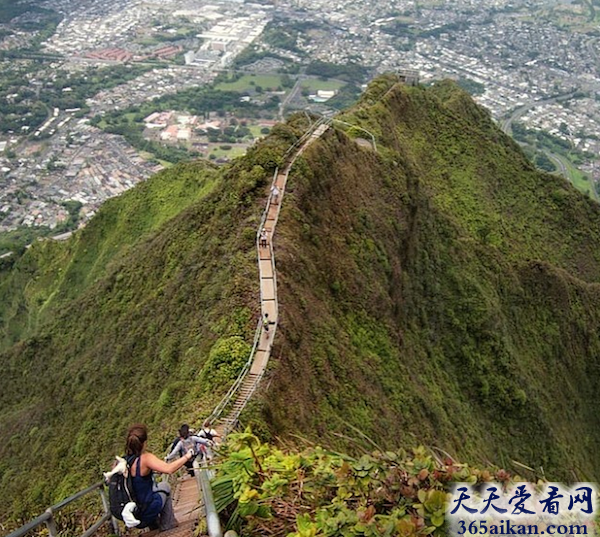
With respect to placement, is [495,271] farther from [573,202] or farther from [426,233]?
[573,202]

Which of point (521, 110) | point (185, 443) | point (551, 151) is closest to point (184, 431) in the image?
point (185, 443)

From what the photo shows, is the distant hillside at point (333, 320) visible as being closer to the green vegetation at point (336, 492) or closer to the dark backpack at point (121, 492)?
the dark backpack at point (121, 492)

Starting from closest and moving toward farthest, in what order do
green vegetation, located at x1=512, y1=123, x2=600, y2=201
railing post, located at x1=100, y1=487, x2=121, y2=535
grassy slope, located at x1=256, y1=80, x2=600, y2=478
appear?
railing post, located at x1=100, y1=487, x2=121, y2=535 < grassy slope, located at x1=256, y1=80, x2=600, y2=478 < green vegetation, located at x1=512, y1=123, x2=600, y2=201

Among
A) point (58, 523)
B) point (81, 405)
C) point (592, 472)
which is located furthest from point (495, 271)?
point (58, 523)

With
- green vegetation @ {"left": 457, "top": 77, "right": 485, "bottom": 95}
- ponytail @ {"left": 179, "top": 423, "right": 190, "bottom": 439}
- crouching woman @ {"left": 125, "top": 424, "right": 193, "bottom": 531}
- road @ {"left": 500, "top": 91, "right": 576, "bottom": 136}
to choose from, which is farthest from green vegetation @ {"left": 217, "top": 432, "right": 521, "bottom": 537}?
green vegetation @ {"left": 457, "top": 77, "right": 485, "bottom": 95}

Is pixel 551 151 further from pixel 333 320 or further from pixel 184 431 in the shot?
pixel 184 431

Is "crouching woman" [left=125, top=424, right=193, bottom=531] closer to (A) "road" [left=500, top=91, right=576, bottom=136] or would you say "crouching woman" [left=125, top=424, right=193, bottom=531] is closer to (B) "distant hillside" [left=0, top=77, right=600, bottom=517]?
(B) "distant hillside" [left=0, top=77, right=600, bottom=517]

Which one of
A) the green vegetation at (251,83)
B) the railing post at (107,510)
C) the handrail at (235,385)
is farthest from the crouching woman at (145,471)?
the green vegetation at (251,83)
